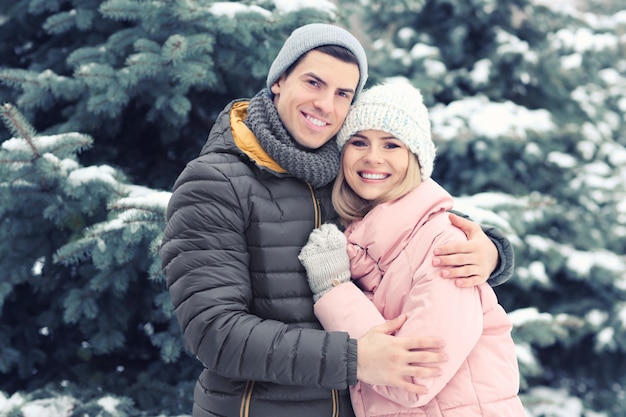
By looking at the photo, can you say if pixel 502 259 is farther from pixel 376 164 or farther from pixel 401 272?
pixel 376 164

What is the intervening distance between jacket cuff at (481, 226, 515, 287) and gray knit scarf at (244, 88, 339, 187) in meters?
0.64

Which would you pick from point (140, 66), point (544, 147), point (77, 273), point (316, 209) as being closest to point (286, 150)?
point (316, 209)

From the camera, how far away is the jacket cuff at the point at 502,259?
6.18ft

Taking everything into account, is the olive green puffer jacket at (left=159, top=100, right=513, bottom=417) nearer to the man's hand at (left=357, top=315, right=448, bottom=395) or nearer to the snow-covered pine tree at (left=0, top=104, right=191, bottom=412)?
the man's hand at (left=357, top=315, right=448, bottom=395)

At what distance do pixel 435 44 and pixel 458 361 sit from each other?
3761 millimetres

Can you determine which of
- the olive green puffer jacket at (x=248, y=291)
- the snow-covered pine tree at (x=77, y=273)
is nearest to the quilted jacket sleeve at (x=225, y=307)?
the olive green puffer jacket at (x=248, y=291)

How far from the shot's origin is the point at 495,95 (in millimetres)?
4430

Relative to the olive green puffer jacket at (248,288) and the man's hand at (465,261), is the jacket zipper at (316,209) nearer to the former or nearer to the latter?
the olive green puffer jacket at (248,288)

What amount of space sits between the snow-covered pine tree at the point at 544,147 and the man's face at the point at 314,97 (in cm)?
209

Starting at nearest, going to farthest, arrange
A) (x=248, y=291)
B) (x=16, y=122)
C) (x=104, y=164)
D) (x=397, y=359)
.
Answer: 1. (x=397, y=359)
2. (x=248, y=291)
3. (x=16, y=122)
4. (x=104, y=164)

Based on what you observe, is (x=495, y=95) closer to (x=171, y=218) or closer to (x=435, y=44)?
(x=435, y=44)

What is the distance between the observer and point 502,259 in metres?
1.88

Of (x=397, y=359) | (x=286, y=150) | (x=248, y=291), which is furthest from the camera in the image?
(x=286, y=150)

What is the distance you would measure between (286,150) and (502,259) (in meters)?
0.86
